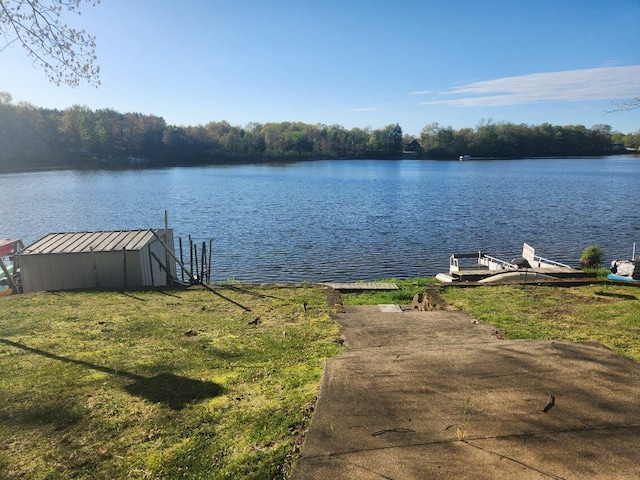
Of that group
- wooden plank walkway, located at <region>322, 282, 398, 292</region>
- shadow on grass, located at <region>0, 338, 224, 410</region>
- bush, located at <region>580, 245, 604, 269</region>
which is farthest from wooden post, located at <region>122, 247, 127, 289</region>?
bush, located at <region>580, 245, 604, 269</region>

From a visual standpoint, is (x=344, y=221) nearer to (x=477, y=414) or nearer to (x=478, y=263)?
(x=478, y=263)

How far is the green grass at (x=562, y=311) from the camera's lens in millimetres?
8312

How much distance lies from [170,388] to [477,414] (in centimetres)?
374

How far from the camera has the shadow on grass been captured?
221 inches

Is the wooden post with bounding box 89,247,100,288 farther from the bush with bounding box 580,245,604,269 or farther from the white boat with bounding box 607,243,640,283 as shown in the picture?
the bush with bounding box 580,245,604,269

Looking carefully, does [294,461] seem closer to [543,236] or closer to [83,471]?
[83,471]

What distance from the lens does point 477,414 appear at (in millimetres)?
4777

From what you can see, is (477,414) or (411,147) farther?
(411,147)

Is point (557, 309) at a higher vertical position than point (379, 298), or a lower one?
higher

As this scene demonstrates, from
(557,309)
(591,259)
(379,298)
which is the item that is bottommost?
(591,259)

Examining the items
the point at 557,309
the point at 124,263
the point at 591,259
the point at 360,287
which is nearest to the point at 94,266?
the point at 124,263

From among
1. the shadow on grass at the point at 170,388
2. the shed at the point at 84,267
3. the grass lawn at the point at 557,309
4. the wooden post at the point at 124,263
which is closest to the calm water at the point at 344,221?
the shed at the point at 84,267

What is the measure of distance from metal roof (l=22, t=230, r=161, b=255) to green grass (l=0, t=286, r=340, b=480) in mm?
3258

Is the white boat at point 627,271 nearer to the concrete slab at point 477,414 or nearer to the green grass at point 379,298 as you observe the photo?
the green grass at point 379,298
